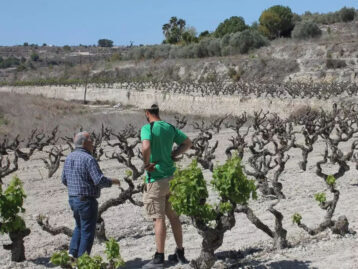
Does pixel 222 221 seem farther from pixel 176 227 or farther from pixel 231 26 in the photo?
pixel 231 26

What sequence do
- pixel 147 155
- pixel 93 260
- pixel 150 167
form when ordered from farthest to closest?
pixel 150 167
pixel 147 155
pixel 93 260

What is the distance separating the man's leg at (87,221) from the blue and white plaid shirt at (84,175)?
0.12m

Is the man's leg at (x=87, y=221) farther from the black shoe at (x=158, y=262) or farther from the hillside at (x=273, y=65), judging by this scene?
the hillside at (x=273, y=65)

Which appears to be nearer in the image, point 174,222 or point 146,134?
point 146,134

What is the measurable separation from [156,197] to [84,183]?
80cm

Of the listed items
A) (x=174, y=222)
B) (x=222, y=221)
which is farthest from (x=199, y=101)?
(x=222, y=221)

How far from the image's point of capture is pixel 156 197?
6.11 m

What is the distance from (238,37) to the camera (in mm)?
61500

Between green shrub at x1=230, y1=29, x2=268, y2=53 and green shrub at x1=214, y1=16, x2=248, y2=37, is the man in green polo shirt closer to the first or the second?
green shrub at x1=230, y1=29, x2=268, y2=53

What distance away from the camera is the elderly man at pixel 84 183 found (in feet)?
19.8

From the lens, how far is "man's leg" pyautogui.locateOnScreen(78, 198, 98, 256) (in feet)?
20.1

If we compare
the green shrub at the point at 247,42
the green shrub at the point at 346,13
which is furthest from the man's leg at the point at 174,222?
the green shrub at the point at 346,13

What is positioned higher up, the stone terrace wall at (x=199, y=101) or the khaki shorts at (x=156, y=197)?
the stone terrace wall at (x=199, y=101)

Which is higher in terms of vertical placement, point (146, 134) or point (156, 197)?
point (146, 134)
